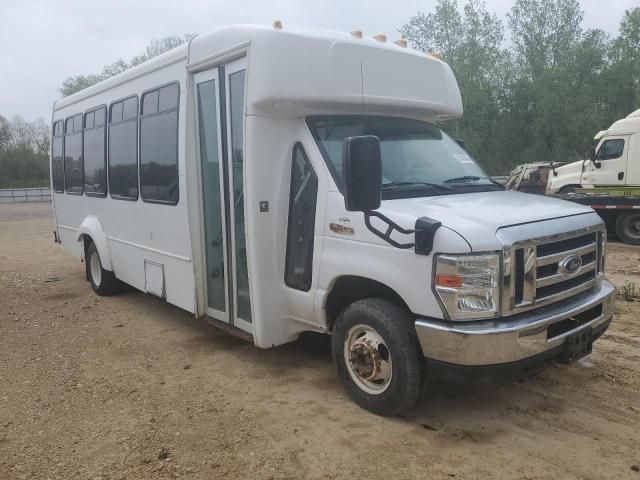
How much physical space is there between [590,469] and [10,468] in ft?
11.8

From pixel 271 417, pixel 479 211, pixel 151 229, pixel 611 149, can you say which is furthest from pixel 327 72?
pixel 611 149

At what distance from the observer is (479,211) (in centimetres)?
382

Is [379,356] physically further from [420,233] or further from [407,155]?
[407,155]

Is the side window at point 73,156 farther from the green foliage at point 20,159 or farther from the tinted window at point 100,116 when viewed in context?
the green foliage at point 20,159

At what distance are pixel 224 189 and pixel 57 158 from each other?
5.63 metres

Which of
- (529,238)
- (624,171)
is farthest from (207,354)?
(624,171)

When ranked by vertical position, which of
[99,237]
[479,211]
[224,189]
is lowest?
[99,237]

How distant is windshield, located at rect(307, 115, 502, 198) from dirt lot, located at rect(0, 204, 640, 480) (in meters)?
1.66

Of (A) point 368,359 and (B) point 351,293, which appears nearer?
(A) point 368,359

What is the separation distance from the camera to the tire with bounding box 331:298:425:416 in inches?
149

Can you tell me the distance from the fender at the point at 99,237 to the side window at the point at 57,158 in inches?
62.4

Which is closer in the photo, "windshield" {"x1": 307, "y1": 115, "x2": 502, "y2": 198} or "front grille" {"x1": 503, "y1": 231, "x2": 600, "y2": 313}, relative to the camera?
"front grille" {"x1": 503, "y1": 231, "x2": 600, "y2": 313}

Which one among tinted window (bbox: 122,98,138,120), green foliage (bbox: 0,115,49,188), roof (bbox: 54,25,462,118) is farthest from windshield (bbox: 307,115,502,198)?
green foliage (bbox: 0,115,49,188)

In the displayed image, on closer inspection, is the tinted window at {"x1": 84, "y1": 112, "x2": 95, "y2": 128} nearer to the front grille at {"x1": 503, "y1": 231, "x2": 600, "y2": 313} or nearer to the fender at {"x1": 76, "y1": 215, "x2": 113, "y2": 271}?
the fender at {"x1": 76, "y1": 215, "x2": 113, "y2": 271}
